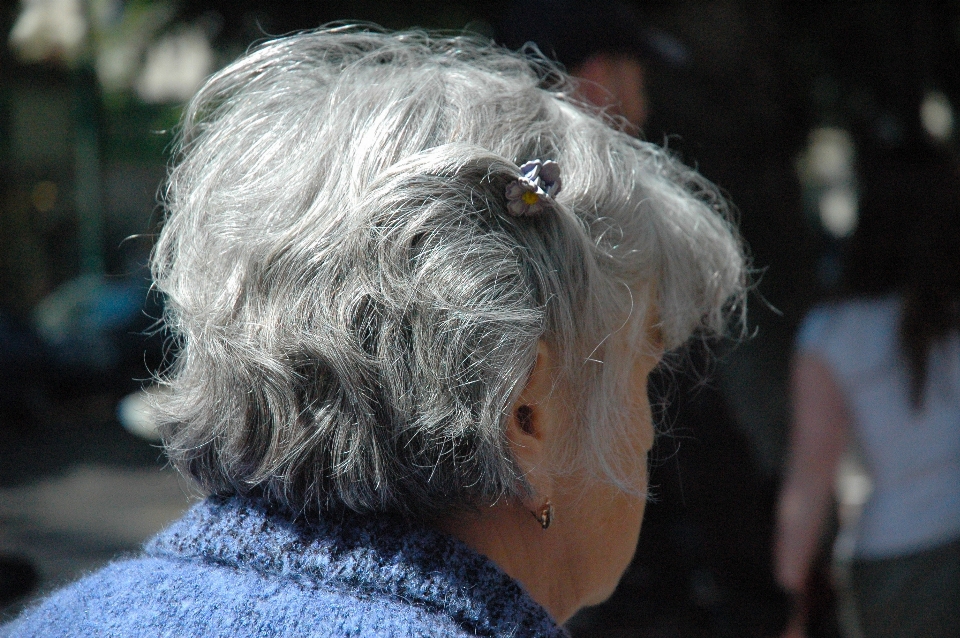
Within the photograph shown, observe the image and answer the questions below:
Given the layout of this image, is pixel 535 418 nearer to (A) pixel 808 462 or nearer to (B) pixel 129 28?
(A) pixel 808 462

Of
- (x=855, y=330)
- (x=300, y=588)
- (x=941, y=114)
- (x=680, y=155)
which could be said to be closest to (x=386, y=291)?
(x=300, y=588)

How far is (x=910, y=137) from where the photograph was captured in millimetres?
3471

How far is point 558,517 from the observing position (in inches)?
43.8

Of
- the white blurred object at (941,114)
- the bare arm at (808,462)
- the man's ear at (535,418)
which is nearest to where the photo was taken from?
the man's ear at (535,418)

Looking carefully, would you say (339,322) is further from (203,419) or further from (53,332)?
(53,332)

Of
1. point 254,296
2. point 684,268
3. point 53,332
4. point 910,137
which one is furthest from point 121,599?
point 53,332

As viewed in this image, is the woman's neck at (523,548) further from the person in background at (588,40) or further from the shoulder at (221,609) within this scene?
the person in background at (588,40)

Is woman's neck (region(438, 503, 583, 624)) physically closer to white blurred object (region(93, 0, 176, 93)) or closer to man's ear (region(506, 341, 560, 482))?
man's ear (region(506, 341, 560, 482))

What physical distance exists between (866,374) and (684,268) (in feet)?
3.72

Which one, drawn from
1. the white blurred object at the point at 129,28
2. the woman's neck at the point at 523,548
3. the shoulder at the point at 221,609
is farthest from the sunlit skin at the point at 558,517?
the white blurred object at the point at 129,28

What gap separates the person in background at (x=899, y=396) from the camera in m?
2.11

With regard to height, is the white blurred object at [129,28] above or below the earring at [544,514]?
below

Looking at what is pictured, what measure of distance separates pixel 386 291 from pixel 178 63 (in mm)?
5649

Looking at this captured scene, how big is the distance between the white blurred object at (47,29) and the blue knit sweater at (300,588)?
2.74 meters
